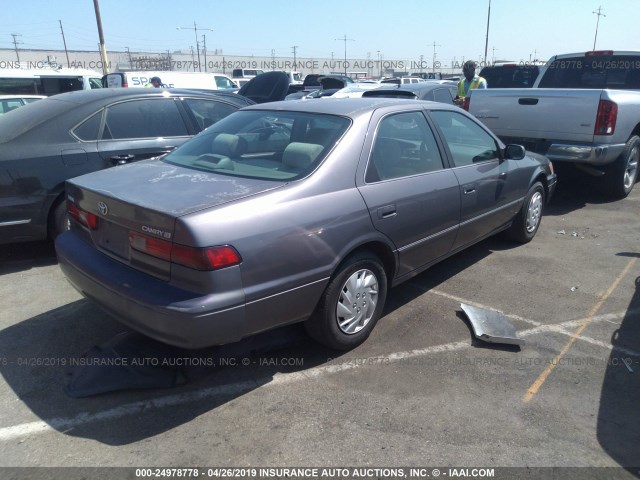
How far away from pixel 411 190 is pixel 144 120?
322 centimetres

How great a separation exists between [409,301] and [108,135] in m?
3.42

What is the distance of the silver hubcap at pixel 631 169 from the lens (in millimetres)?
7363

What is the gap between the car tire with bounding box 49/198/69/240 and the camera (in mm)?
4715

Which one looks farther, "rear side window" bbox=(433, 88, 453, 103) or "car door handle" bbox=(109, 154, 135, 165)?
"rear side window" bbox=(433, 88, 453, 103)

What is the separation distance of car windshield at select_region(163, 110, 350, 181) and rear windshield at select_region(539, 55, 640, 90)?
6.93 m

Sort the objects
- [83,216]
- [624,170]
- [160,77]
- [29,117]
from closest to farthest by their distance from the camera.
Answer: [83,216]
[29,117]
[624,170]
[160,77]

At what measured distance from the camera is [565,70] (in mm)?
8727

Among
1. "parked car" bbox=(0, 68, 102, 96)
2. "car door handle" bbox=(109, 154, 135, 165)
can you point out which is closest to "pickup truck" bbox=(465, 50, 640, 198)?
"car door handle" bbox=(109, 154, 135, 165)

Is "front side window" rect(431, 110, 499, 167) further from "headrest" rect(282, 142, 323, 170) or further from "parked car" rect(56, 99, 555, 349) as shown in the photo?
"headrest" rect(282, 142, 323, 170)

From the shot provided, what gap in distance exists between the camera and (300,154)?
10.7ft

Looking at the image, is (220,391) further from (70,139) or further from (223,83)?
(223,83)

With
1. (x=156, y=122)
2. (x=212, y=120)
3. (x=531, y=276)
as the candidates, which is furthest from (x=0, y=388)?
(x=531, y=276)

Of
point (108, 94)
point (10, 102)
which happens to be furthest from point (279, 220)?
point (10, 102)

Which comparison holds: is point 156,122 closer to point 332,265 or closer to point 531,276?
point 332,265
